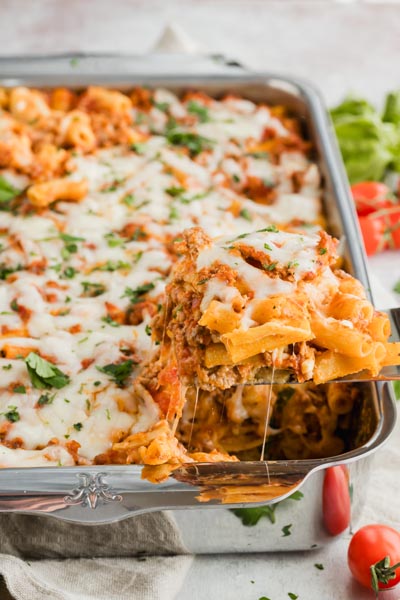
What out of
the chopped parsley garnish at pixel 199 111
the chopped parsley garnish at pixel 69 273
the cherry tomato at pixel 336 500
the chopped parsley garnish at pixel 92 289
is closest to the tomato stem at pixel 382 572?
the cherry tomato at pixel 336 500

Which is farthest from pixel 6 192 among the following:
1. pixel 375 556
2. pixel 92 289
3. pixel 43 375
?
pixel 375 556

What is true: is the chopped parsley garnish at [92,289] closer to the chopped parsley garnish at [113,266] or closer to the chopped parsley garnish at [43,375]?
the chopped parsley garnish at [113,266]

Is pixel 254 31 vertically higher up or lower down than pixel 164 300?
lower down

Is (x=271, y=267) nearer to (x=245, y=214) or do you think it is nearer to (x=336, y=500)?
(x=336, y=500)

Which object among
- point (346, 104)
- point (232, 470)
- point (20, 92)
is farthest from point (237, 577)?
point (346, 104)

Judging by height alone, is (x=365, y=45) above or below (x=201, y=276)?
below

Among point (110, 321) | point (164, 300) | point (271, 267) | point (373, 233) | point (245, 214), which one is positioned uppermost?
point (271, 267)

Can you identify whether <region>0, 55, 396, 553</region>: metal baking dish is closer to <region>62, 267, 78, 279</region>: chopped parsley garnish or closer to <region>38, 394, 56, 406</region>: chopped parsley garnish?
<region>38, 394, 56, 406</region>: chopped parsley garnish

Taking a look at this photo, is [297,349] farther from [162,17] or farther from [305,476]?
[162,17]

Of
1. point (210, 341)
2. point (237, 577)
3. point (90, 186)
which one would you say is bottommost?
point (237, 577)
